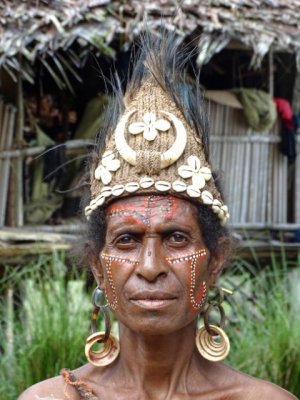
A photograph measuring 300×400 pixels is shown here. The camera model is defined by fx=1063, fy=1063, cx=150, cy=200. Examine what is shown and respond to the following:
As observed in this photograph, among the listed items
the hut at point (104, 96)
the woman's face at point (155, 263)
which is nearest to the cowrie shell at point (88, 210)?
the woman's face at point (155, 263)

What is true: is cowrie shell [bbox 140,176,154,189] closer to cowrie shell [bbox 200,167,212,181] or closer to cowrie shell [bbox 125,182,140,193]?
cowrie shell [bbox 125,182,140,193]

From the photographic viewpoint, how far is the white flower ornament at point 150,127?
3688 mm

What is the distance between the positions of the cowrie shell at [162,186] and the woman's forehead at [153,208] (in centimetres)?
3

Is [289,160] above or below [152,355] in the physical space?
above

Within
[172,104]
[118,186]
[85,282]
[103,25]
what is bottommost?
[85,282]

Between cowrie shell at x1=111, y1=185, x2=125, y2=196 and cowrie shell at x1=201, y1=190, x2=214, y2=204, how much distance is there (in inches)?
10.9

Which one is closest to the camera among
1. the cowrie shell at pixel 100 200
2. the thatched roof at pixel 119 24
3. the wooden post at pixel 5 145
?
the cowrie shell at pixel 100 200

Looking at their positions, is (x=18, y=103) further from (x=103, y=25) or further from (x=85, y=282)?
(x=85, y=282)

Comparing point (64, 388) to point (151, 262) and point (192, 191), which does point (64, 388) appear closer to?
point (151, 262)

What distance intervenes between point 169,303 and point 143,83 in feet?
2.69

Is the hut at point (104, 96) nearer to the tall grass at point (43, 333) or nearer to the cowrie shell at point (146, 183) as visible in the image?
the tall grass at point (43, 333)

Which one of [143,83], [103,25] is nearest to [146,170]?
[143,83]

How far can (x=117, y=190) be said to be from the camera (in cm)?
367

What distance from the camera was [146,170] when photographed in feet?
12.0
